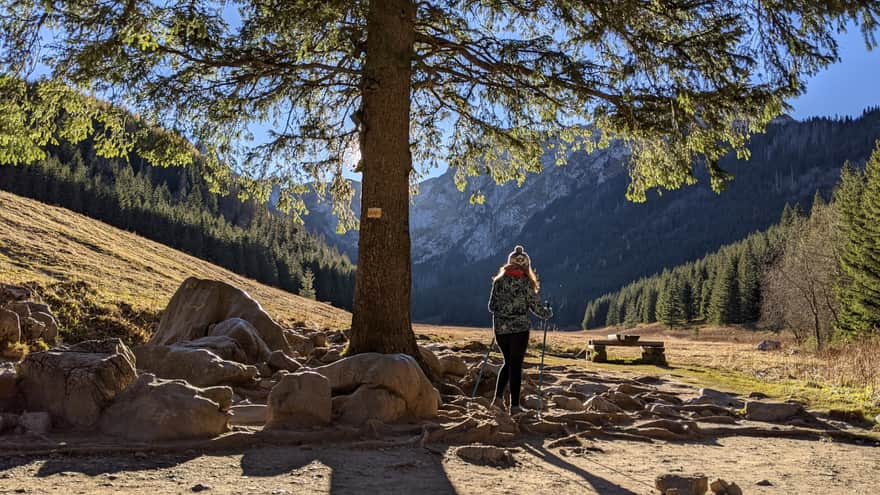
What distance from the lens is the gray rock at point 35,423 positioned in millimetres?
5434

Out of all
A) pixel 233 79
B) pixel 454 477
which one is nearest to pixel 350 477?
pixel 454 477

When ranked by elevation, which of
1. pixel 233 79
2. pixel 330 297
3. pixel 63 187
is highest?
pixel 63 187

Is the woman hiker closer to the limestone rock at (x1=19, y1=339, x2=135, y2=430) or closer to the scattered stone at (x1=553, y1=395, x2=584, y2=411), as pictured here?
the scattered stone at (x1=553, y1=395, x2=584, y2=411)

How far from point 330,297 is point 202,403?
107344 millimetres

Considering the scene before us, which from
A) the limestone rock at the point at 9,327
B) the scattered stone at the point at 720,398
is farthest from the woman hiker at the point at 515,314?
the limestone rock at the point at 9,327

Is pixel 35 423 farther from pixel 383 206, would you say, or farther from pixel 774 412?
pixel 774 412

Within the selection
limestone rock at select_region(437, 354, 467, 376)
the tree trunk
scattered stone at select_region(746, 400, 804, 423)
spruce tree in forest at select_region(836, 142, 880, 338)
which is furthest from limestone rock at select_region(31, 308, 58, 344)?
spruce tree in forest at select_region(836, 142, 880, 338)

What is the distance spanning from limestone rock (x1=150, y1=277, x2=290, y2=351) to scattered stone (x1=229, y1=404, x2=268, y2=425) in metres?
4.38

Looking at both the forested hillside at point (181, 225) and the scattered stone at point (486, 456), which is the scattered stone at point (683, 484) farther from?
the forested hillside at point (181, 225)

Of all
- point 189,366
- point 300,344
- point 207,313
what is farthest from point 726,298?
point 189,366

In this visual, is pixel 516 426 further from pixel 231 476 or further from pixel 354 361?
pixel 231 476

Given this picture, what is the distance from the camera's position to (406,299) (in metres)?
9.42

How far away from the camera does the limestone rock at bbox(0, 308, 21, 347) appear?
10.3 m

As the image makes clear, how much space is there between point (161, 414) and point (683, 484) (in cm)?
465
